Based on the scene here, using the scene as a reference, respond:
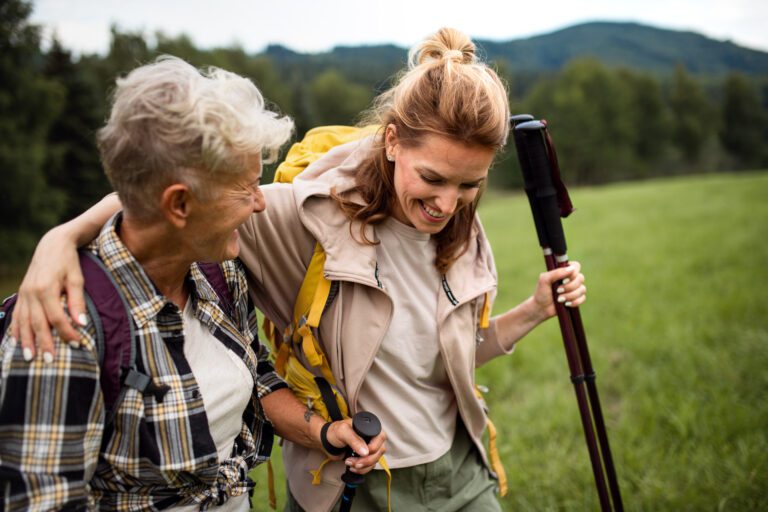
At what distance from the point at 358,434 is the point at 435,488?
2.20 feet

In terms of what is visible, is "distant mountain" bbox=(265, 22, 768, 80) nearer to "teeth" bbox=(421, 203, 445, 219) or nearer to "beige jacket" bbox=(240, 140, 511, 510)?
"beige jacket" bbox=(240, 140, 511, 510)

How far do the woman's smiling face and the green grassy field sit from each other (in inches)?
108

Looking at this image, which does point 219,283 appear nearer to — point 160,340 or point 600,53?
point 160,340

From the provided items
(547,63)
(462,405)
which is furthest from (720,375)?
(547,63)

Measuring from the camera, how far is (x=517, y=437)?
504 cm

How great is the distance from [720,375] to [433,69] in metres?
5.24

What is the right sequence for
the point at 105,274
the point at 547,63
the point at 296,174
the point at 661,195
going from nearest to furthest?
the point at 105,274 → the point at 296,174 → the point at 661,195 → the point at 547,63

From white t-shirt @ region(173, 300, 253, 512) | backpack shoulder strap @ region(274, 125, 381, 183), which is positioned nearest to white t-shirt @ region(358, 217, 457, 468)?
backpack shoulder strap @ region(274, 125, 381, 183)

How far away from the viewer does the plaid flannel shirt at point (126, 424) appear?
1540mm

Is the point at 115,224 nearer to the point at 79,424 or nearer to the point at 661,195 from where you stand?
Result: the point at 79,424

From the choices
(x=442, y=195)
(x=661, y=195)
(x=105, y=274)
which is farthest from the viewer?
(x=661, y=195)

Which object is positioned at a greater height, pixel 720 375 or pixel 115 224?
pixel 115 224

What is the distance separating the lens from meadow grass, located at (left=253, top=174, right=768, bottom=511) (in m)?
4.29

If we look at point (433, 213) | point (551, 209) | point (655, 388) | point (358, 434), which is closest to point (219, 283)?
point (358, 434)
